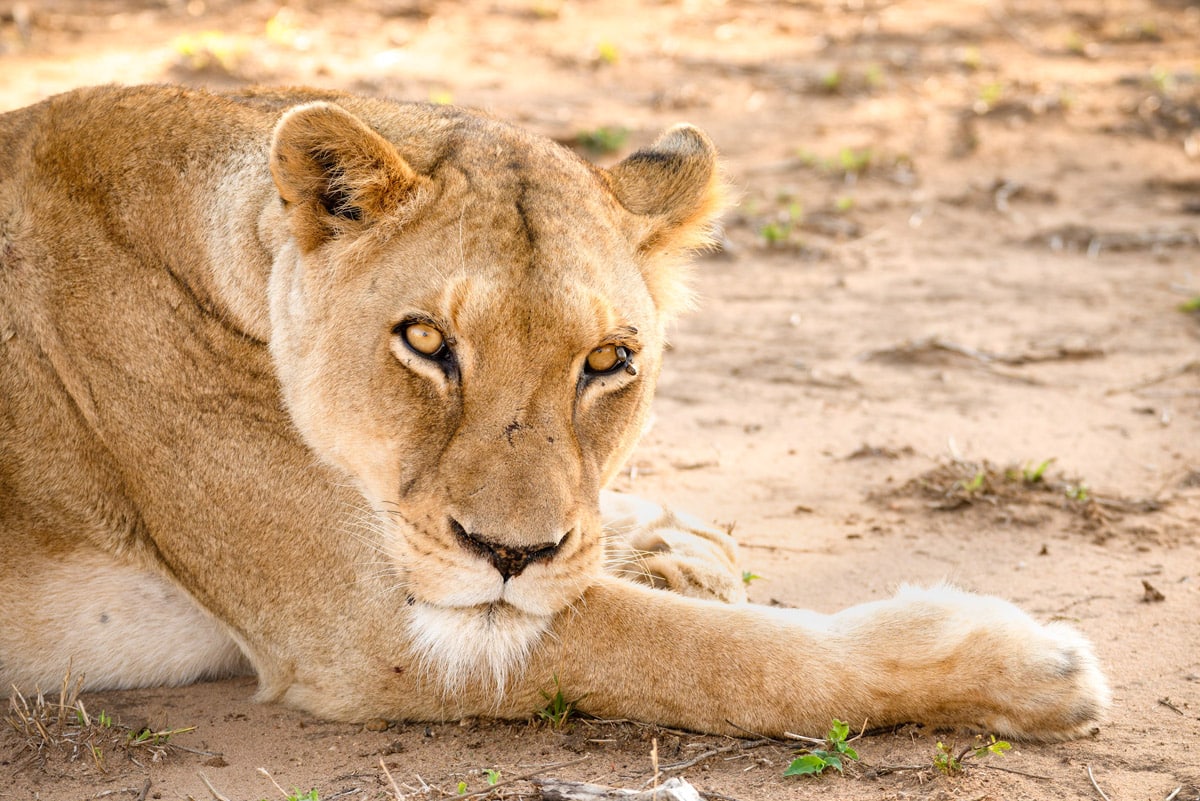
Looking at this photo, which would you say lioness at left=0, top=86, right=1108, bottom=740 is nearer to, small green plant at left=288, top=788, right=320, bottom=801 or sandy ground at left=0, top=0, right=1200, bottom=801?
sandy ground at left=0, top=0, right=1200, bottom=801

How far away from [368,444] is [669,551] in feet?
4.04

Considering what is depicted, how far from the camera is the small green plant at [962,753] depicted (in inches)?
125

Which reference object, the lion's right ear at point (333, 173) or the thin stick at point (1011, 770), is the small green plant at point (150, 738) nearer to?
the lion's right ear at point (333, 173)

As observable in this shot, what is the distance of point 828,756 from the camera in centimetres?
324

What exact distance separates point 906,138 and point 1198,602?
6.76 meters

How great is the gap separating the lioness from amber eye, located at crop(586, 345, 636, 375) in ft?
0.04

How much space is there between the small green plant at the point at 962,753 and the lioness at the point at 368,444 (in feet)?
0.33

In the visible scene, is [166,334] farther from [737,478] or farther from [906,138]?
[906,138]

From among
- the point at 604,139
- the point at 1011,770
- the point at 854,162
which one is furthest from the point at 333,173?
the point at 854,162

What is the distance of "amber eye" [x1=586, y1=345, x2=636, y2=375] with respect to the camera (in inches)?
139

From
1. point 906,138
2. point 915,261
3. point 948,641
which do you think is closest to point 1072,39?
point 906,138

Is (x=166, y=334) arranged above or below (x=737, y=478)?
above

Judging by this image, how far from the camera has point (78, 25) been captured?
39.5ft

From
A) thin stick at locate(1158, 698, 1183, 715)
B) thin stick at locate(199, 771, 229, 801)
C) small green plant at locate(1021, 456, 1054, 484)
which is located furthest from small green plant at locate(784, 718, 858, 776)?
small green plant at locate(1021, 456, 1054, 484)
